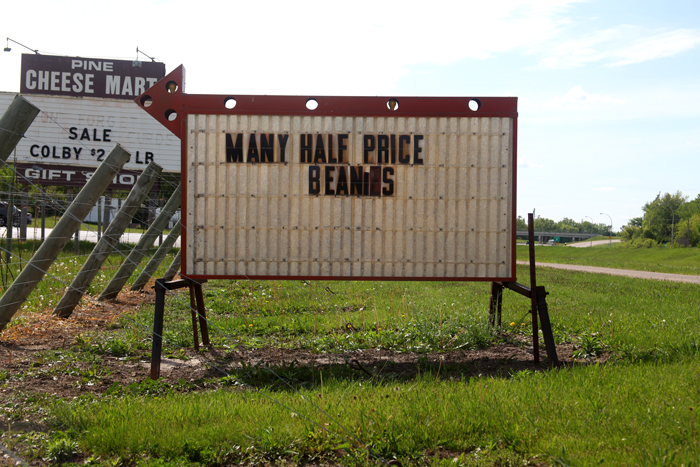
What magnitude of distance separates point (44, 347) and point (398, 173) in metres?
4.84

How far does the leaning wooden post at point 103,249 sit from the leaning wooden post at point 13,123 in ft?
8.84

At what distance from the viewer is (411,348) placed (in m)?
6.50

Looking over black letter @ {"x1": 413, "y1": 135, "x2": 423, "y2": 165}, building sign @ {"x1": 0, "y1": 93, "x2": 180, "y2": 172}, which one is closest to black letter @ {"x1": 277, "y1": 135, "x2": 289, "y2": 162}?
black letter @ {"x1": 413, "y1": 135, "x2": 423, "y2": 165}

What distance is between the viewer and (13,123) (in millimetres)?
5844

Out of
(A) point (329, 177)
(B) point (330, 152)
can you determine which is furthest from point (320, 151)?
(A) point (329, 177)

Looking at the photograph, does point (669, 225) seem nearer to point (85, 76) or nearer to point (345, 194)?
point (85, 76)

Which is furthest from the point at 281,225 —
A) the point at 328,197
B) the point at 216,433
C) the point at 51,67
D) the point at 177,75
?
the point at 51,67

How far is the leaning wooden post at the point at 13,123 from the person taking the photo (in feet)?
19.0

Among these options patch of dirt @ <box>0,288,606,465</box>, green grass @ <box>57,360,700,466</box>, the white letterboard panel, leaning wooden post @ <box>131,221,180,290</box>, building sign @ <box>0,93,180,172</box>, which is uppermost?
building sign @ <box>0,93,180,172</box>

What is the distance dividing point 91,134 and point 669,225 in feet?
268

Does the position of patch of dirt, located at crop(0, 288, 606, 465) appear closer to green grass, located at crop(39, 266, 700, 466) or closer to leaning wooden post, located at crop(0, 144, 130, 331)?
green grass, located at crop(39, 266, 700, 466)

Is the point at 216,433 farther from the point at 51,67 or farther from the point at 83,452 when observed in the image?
the point at 51,67

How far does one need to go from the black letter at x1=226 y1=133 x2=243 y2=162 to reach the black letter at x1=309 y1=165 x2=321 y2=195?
2.80 feet

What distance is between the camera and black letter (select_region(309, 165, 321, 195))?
611 centimetres
